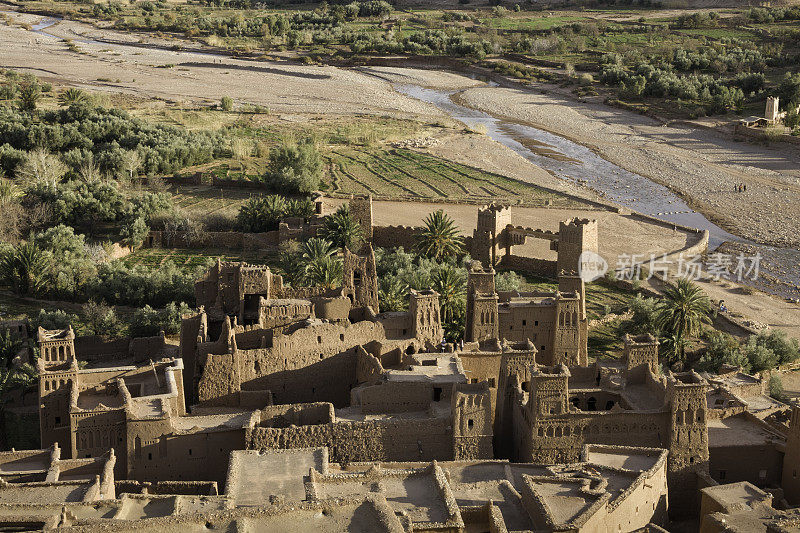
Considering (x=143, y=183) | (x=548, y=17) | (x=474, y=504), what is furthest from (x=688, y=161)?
(x=548, y=17)

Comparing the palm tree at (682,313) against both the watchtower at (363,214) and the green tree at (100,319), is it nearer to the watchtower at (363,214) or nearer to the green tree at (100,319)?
the watchtower at (363,214)

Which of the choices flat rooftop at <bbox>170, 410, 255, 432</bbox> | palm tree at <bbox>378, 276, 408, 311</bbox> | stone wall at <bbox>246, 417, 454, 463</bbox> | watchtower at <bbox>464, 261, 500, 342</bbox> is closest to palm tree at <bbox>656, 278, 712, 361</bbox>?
watchtower at <bbox>464, 261, 500, 342</bbox>

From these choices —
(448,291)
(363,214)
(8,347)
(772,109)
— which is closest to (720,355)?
(448,291)

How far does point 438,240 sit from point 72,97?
45.5 m

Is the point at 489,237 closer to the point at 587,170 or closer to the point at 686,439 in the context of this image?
the point at 686,439

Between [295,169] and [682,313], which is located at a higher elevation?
[295,169]

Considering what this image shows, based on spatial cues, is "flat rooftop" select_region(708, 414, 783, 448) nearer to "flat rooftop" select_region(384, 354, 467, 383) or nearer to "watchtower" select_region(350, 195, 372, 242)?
"flat rooftop" select_region(384, 354, 467, 383)

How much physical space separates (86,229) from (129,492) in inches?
1108

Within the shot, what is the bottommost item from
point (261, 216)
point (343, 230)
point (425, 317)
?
point (261, 216)

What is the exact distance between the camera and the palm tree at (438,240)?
146 ft

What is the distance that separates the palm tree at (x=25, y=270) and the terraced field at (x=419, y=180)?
70.0ft

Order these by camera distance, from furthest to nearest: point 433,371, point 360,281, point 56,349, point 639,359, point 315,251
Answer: point 315,251 < point 360,281 < point 639,359 < point 56,349 < point 433,371

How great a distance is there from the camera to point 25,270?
39812 mm

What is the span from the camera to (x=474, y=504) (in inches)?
858
